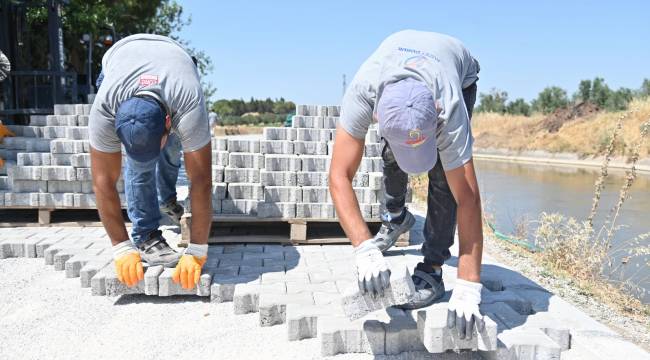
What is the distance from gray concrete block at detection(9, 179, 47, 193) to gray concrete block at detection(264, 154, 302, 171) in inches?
91.2

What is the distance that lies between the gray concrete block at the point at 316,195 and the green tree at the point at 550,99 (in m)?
33.8

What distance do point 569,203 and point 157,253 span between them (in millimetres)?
8018

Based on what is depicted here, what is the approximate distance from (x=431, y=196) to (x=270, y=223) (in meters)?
2.20

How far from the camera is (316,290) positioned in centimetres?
306

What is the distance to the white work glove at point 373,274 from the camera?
2.24 m

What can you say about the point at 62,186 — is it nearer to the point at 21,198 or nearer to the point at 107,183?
the point at 21,198

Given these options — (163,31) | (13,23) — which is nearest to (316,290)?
(13,23)

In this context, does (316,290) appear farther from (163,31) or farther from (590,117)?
(590,117)

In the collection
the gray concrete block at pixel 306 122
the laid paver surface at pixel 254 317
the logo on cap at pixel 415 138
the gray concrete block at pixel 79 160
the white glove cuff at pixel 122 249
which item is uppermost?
the gray concrete block at pixel 306 122

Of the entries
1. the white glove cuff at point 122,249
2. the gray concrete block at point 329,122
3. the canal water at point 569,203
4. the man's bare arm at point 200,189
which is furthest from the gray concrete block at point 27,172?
the canal water at point 569,203

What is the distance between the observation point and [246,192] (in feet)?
14.4

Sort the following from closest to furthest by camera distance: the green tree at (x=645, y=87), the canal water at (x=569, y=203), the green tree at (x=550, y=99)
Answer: the canal water at (x=569, y=203) → the green tree at (x=645, y=87) → the green tree at (x=550, y=99)

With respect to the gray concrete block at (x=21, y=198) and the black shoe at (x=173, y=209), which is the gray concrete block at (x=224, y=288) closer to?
the black shoe at (x=173, y=209)

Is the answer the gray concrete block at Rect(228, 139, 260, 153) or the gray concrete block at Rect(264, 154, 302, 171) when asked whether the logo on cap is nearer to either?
the gray concrete block at Rect(264, 154, 302, 171)
